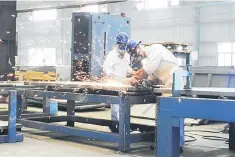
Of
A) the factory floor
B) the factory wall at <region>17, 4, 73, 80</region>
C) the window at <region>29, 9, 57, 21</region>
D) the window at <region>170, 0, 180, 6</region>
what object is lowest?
the factory floor

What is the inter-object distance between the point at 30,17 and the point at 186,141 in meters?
18.0

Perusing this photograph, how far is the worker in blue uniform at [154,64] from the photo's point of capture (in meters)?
5.07

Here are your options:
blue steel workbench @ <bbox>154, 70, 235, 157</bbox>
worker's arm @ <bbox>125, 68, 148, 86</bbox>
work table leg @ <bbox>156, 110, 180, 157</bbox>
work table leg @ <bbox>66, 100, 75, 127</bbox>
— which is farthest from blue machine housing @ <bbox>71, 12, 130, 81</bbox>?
work table leg @ <bbox>156, 110, 180, 157</bbox>

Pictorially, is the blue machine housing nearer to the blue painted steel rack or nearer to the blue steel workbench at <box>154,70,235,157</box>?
the blue painted steel rack

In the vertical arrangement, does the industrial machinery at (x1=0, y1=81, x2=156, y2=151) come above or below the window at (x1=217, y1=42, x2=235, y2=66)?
below

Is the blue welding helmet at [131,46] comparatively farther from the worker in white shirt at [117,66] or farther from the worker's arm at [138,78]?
the worker in white shirt at [117,66]

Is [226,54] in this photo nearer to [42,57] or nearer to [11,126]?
[42,57]

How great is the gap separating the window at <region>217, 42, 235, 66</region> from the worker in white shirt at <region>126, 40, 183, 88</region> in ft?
43.5

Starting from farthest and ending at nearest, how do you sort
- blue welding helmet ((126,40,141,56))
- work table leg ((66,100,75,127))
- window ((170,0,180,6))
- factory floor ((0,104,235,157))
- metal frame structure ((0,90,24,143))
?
window ((170,0,180,6))
work table leg ((66,100,75,127))
metal frame structure ((0,90,24,143))
blue welding helmet ((126,40,141,56))
factory floor ((0,104,235,157))

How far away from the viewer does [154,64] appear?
505 centimetres

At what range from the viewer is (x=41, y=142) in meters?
5.67

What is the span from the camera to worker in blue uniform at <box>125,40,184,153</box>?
5066mm

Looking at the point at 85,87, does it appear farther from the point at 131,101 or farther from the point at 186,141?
the point at 186,141

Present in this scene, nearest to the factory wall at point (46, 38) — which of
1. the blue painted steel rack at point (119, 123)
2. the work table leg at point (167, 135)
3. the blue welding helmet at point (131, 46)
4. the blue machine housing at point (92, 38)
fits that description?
the blue machine housing at point (92, 38)
